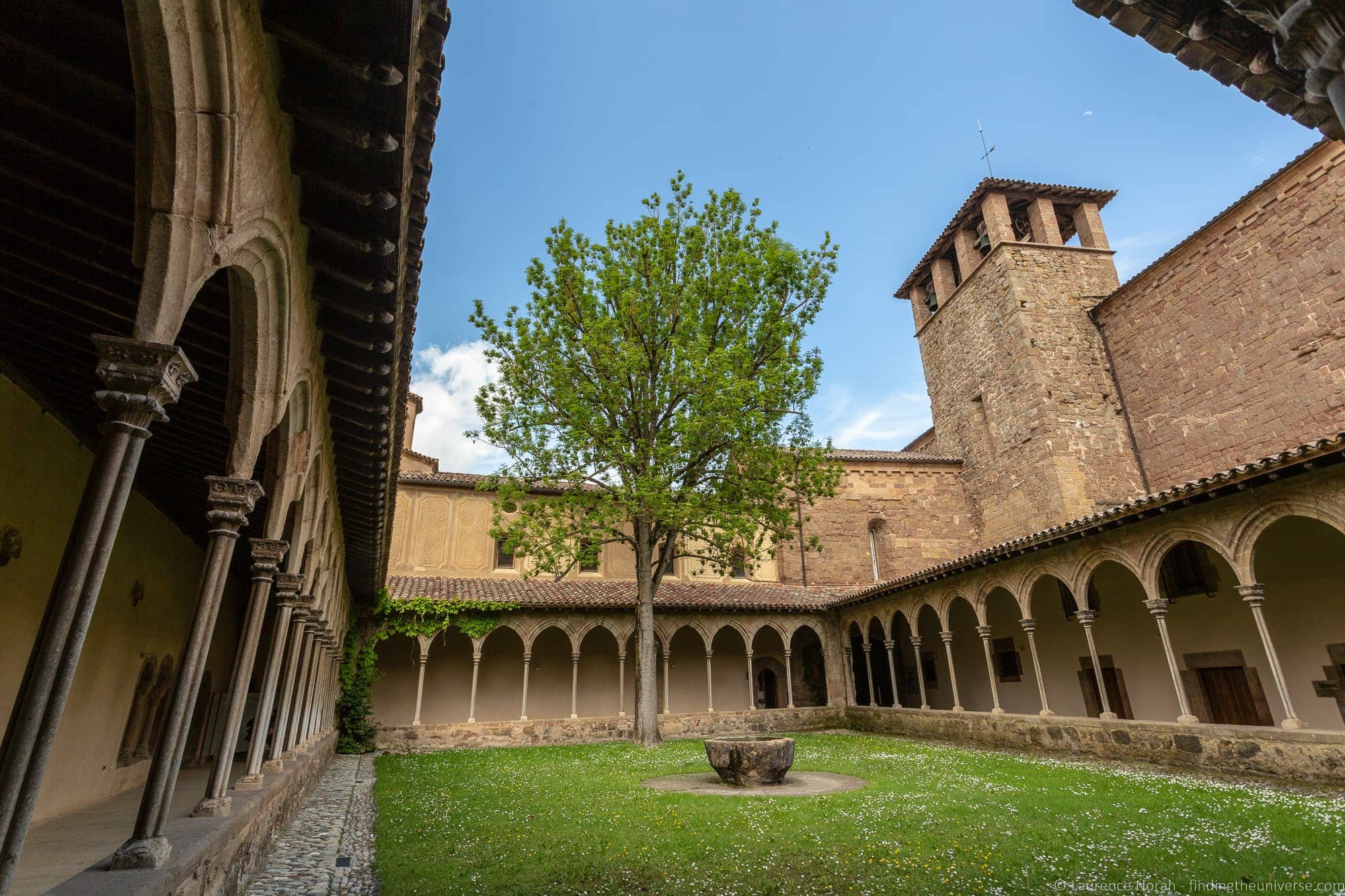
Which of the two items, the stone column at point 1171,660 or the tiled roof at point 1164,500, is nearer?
the tiled roof at point 1164,500

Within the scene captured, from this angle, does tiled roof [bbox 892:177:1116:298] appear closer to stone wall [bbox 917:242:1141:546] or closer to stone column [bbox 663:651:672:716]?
stone wall [bbox 917:242:1141:546]

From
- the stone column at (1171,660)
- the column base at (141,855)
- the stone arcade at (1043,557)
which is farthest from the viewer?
the stone arcade at (1043,557)

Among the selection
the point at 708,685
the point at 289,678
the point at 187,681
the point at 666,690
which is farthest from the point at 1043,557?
the point at 187,681

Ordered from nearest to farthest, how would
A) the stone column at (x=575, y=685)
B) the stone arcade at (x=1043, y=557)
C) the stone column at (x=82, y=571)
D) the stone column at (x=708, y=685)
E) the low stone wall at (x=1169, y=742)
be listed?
the stone column at (x=82, y=571), the low stone wall at (x=1169, y=742), the stone arcade at (x=1043, y=557), the stone column at (x=575, y=685), the stone column at (x=708, y=685)

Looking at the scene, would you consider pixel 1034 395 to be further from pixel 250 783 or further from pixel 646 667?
pixel 250 783

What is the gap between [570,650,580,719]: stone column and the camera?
18250mm

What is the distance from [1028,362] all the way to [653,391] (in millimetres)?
12253

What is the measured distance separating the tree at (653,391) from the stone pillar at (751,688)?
536 cm

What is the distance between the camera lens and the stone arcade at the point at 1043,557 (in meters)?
11.1

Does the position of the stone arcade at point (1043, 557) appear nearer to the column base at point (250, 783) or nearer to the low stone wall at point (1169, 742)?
the low stone wall at point (1169, 742)

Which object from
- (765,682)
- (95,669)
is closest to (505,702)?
(765,682)

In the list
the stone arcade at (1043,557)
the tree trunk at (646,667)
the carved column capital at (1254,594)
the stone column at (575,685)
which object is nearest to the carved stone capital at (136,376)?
the stone arcade at (1043,557)

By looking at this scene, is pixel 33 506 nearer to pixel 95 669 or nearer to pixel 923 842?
pixel 95 669

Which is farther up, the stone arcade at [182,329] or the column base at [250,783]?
the stone arcade at [182,329]
